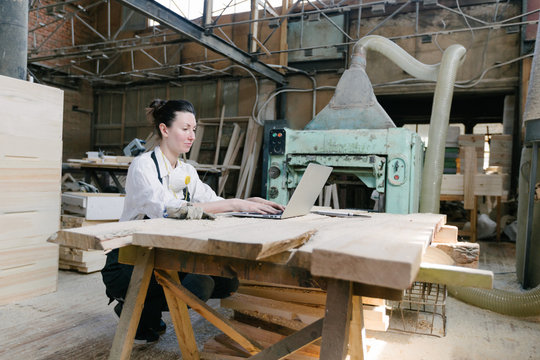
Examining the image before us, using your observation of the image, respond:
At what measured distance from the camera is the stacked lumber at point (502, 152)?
223 inches

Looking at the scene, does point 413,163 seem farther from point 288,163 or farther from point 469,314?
point 469,314

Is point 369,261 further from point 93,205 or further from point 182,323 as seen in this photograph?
point 93,205

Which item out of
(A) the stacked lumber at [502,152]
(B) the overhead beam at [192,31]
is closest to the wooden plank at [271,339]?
(B) the overhead beam at [192,31]

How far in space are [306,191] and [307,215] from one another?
0.21 metres

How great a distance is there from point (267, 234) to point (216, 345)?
1053 mm

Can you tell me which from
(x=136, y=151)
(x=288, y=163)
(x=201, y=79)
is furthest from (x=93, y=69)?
(x=288, y=163)

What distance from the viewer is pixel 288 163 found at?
314cm

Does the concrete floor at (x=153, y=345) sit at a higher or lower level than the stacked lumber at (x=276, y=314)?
lower

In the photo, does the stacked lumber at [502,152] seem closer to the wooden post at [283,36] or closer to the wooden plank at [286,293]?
the wooden post at [283,36]

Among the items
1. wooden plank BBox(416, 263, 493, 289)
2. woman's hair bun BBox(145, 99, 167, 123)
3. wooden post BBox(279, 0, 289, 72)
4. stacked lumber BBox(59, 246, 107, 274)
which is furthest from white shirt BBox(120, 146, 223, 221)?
wooden post BBox(279, 0, 289, 72)

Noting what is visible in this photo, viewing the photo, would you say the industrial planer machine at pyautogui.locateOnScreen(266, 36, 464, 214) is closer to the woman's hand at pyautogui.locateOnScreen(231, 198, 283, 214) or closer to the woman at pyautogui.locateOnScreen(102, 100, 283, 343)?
the woman at pyautogui.locateOnScreen(102, 100, 283, 343)

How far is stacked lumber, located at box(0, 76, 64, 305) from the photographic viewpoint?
102 inches

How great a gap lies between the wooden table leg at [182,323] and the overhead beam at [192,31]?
345 centimetres

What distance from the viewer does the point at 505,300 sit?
8.85ft
